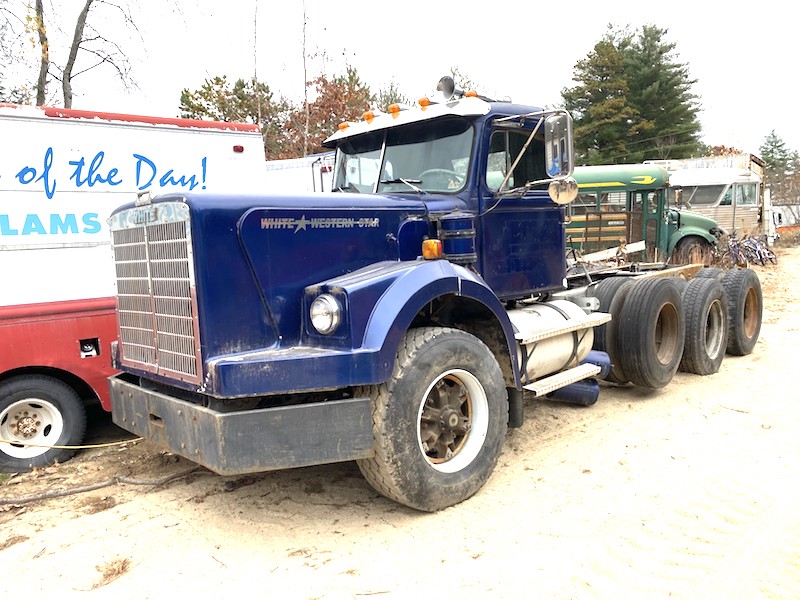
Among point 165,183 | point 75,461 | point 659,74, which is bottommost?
point 75,461

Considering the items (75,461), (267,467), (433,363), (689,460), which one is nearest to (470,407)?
(433,363)

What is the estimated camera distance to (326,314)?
3.59 meters

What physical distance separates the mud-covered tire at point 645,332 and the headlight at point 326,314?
145 inches

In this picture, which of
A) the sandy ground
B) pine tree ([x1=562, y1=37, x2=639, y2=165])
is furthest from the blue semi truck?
pine tree ([x1=562, y1=37, x2=639, y2=165])

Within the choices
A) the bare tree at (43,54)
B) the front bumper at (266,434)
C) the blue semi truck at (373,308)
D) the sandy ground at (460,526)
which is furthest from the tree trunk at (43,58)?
the front bumper at (266,434)

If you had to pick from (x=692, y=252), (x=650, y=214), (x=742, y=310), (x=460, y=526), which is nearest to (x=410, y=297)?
(x=460, y=526)

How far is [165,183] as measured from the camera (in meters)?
6.05

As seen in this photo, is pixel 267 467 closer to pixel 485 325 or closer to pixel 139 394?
pixel 139 394

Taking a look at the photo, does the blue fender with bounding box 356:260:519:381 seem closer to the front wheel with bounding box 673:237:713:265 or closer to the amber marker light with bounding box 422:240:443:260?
the amber marker light with bounding box 422:240:443:260

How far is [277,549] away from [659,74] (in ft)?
136

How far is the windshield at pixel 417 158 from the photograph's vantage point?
476cm

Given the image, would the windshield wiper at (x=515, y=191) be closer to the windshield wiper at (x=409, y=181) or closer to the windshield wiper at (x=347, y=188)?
the windshield wiper at (x=409, y=181)

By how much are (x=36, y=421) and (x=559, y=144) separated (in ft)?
15.0

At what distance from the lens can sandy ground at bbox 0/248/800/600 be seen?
323 centimetres
